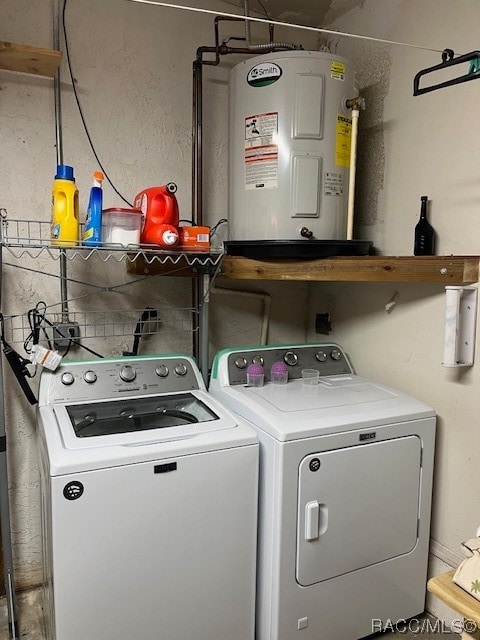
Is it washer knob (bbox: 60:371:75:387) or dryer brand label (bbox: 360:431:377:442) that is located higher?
washer knob (bbox: 60:371:75:387)

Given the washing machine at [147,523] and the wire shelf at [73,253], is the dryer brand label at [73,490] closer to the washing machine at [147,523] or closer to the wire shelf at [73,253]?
the washing machine at [147,523]

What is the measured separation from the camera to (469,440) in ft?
5.92

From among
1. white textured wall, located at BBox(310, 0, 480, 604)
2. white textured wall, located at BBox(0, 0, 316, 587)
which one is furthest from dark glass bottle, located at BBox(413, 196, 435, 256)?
white textured wall, located at BBox(0, 0, 316, 587)

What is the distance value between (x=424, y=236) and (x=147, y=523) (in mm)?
1454

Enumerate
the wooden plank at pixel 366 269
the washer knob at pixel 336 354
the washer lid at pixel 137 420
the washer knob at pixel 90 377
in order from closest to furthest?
the washer lid at pixel 137 420, the wooden plank at pixel 366 269, the washer knob at pixel 90 377, the washer knob at pixel 336 354

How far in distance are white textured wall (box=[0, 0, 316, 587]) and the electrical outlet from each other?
0.27 ft

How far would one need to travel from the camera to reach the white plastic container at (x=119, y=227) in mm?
1701

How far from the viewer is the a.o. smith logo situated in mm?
1851

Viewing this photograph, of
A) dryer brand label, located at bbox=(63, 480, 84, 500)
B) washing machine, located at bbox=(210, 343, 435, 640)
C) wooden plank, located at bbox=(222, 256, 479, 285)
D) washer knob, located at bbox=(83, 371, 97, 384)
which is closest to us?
dryer brand label, located at bbox=(63, 480, 84, 500)

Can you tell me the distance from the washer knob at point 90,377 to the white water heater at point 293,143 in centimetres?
83

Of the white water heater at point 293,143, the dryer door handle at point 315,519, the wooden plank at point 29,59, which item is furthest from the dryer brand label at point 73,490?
the wooden plank at point 29,59


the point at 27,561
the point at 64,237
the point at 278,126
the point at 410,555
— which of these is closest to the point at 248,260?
the point at 278,126

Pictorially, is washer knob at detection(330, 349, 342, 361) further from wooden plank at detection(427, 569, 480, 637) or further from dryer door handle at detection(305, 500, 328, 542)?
wooden plank at detection(427, 569, 480, 637)

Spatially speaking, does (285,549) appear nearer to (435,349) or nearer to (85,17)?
(435,349)
